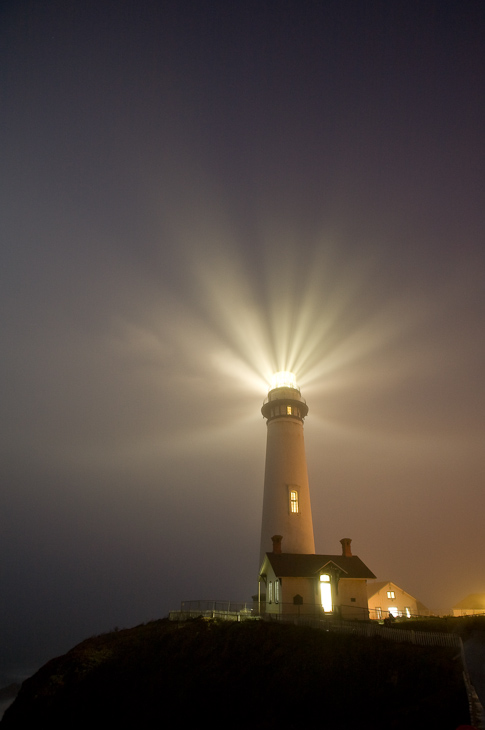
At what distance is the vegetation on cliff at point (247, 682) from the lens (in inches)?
666

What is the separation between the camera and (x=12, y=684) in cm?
9750

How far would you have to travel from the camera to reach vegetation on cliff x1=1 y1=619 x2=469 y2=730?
16922mm

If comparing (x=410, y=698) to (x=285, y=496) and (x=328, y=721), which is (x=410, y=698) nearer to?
(x=328, y=721)

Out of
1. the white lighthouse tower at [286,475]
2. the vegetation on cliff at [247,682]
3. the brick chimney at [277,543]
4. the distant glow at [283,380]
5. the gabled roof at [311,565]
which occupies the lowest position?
the vegetation on cliff at [247,682]

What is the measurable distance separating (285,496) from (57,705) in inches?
815

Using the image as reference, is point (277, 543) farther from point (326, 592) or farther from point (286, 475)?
point (286, 475)

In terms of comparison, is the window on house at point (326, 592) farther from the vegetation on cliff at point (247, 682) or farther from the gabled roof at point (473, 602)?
the gabled roof at point (473, 602)

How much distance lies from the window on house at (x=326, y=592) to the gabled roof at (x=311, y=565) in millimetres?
828

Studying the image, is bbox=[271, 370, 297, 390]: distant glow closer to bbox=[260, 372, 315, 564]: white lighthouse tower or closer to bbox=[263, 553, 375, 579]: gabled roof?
bbox=[260, 372, 315, 564]: white lighthouse tower

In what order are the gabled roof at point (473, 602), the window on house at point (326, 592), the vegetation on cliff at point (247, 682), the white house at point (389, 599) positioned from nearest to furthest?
1. the vegetation on cliff at point (247, 682)
2. the window on house at point (326, 592)
3. the white house at point (389, 599)
4. the gabled roof at point (473, 602)

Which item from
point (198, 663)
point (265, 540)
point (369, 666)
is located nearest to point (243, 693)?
point (198, 663)

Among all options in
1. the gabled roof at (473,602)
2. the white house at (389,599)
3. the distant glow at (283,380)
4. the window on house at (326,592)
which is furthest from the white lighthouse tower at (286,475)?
the gabled roof at (473,602)

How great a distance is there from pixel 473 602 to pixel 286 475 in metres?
41.5

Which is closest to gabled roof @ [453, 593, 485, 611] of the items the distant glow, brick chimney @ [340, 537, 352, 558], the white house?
the white house
